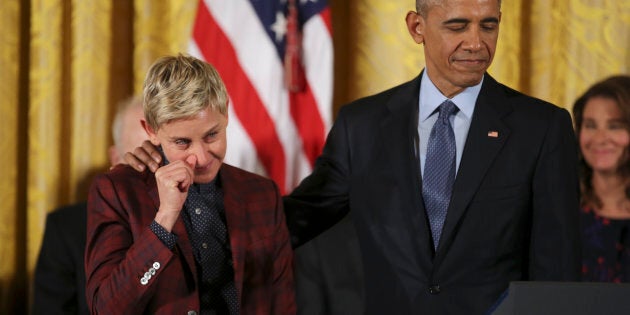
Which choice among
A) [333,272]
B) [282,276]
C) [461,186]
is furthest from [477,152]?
[333,272]

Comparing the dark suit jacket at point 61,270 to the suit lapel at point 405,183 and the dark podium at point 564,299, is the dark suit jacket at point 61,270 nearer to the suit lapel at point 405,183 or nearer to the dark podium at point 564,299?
the suit lapel at point 405,183

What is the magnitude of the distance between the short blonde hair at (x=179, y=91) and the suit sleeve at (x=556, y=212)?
0.78 metres

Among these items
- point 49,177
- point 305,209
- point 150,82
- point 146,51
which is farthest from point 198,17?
point 150,82

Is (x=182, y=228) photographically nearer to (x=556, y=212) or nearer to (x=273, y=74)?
(x=556, y=212)

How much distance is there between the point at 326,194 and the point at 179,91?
62cm

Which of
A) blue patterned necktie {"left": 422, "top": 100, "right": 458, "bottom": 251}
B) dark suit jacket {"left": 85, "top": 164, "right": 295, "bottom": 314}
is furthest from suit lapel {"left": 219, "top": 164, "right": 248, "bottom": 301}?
blue patterned necktie {"left": 422, "top": 100, "right": 458, "bottom": 251}

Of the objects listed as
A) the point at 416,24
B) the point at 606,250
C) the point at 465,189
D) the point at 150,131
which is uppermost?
the point at 416,24

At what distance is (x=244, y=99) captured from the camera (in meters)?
3.53

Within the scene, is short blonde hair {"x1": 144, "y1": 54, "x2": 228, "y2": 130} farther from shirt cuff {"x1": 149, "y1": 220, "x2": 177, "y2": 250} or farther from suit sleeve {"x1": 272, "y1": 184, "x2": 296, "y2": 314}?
suit sleeve {"x1": 272, "y1": 184, "x2": 296, "y2": 314}

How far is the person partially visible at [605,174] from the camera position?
11.6 ft

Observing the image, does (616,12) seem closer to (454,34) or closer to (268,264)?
(454,34)

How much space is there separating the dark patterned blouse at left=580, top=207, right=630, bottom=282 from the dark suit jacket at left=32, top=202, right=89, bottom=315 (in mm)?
1749

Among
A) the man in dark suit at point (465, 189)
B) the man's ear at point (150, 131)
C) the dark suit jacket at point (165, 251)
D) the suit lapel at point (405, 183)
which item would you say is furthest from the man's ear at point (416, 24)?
the man's ear at point (150, 131)

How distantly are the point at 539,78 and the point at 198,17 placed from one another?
1.31 m
